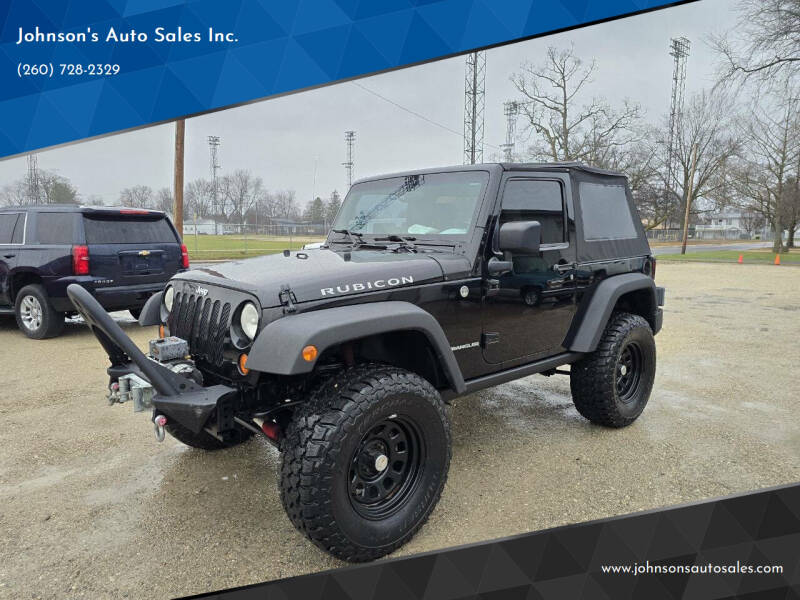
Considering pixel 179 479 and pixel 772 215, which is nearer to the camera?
pixel 179 479

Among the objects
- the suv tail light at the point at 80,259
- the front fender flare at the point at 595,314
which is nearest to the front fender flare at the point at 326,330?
the front fender flare at the point at 595,314

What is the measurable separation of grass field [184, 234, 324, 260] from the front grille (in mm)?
A: 16795

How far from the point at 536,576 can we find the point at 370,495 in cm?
83

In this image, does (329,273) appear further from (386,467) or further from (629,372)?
(629,372)

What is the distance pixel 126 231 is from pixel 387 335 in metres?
5.86

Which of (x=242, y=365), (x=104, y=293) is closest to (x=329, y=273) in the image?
(x=242, y=365)

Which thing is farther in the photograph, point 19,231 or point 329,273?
point 19,231

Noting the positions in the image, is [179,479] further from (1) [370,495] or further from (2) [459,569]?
(2) [459,569]

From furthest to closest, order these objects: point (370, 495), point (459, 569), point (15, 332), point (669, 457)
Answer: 1. point (15, 332)
2. point (669, 457)
3. point (370, 495)
4. point (459, 569)

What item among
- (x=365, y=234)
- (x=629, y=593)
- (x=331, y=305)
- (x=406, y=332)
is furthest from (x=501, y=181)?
(x=629, y=593)

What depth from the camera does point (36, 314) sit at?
733 cm

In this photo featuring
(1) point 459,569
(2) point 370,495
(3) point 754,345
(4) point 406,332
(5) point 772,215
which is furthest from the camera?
(5) point 772,215

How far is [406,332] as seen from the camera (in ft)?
9.31

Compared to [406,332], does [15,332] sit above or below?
below
